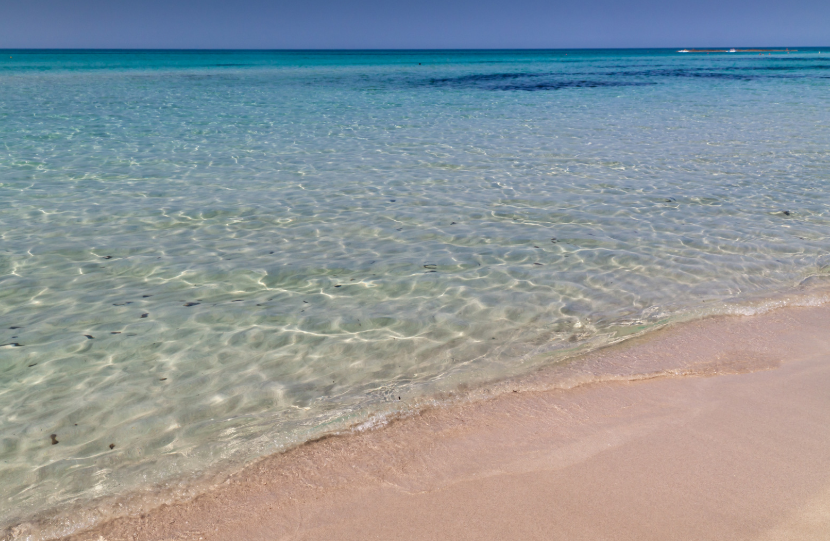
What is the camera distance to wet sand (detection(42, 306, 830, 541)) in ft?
8.54

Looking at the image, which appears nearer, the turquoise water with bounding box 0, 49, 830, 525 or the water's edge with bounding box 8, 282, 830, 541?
the water's edge with bounding box 8, 282, 830, 541

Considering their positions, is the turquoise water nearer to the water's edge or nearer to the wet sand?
the water's edge

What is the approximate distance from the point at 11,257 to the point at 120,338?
2.58 metres

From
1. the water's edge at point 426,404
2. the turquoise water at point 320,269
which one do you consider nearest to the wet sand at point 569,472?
the water's edge at point 426,404

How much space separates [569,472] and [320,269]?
11.9 ft

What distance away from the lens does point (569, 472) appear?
2.96m

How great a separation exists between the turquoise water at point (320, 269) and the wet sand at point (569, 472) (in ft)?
1.22

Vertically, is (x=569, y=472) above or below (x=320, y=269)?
below

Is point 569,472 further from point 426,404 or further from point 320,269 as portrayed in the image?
point 320,269

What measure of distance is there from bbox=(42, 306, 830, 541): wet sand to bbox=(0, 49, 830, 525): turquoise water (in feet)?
1.22

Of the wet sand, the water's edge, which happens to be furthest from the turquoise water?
the wet sand

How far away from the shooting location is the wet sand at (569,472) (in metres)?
2.60

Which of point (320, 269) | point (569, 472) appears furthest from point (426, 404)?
point (320, 269)

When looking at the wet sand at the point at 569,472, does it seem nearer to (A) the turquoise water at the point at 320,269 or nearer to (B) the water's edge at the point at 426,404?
(B) the water's edge at the point at 426,404
